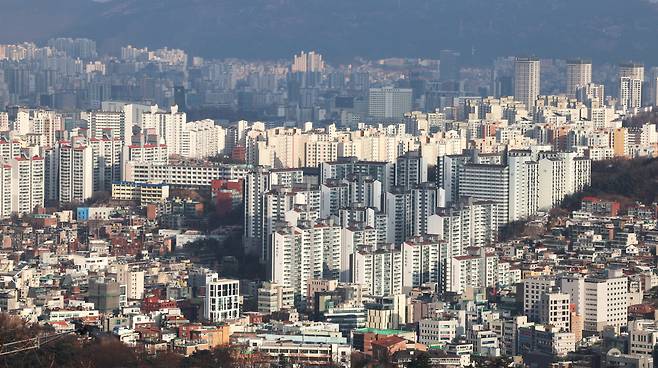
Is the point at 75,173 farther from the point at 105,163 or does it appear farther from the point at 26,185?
the point at 26,185

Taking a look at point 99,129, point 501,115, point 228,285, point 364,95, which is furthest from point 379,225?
point 364,95

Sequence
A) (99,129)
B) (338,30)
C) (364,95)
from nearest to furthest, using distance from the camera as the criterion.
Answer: (99,129) < (364,95) < (338,30)

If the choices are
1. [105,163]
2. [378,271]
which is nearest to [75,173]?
[105,163]

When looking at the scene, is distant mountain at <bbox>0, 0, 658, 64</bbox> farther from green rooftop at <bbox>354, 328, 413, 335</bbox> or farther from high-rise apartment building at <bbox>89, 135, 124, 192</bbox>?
green rooftop at <bbox>354, 328, 413, 335</bbox>

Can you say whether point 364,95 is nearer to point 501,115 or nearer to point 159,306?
point 501,115

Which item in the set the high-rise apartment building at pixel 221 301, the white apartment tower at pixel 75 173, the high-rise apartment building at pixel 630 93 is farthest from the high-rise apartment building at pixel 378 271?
the high-rise apartment building at pixel 630 93

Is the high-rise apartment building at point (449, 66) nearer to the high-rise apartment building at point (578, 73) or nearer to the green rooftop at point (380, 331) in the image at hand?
the high-rise apartment building at point (578, 73)

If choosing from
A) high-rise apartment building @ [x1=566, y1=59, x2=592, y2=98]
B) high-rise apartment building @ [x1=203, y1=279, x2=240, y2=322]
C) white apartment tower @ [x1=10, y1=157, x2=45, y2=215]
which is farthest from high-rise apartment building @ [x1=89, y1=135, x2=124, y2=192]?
high-rise apartment building @ [x1=566, y1=59, x2=592, y2=98]
